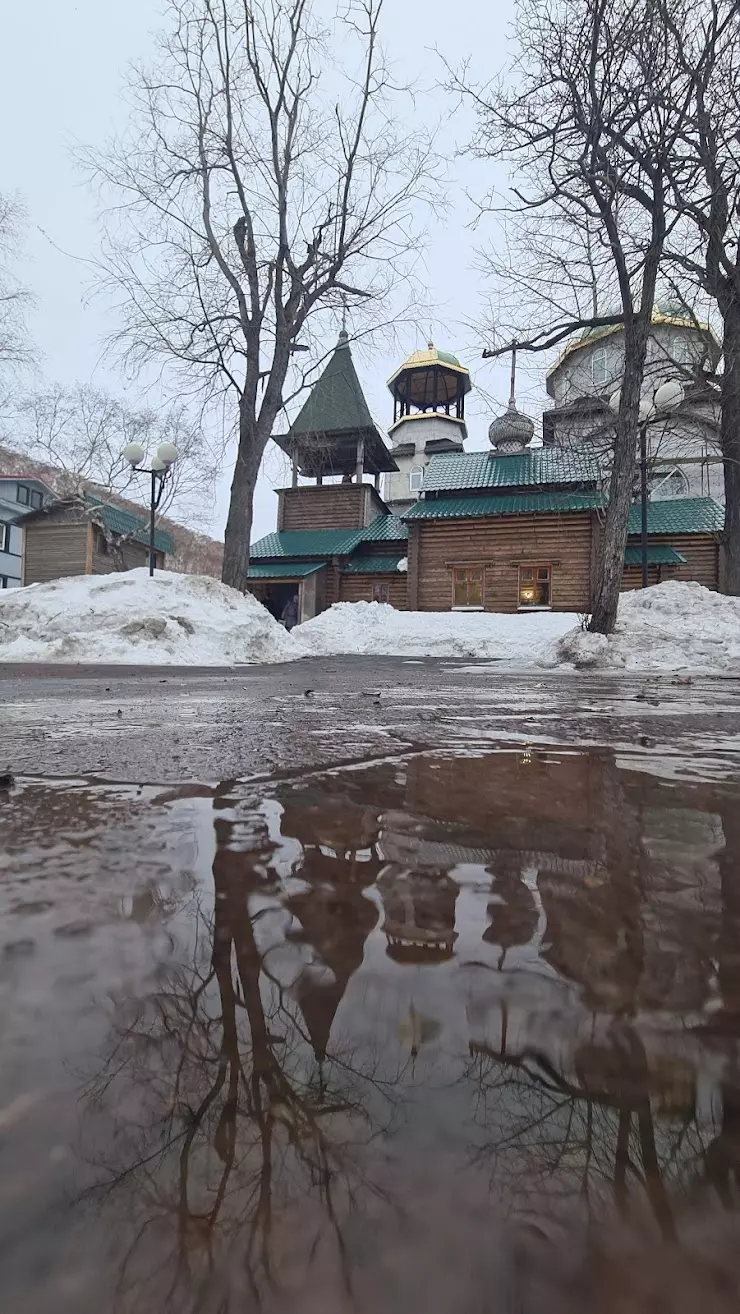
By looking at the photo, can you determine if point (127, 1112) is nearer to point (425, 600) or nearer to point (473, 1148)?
point (473, 1148)

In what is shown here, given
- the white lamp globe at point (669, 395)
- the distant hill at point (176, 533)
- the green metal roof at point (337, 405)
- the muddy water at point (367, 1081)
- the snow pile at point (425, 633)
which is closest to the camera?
the muddy water at point (367, 1081)

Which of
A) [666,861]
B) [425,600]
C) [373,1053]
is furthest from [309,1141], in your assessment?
[425,600]

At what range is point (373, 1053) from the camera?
0.42 meters

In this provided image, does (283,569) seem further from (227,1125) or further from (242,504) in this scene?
(227,1125)

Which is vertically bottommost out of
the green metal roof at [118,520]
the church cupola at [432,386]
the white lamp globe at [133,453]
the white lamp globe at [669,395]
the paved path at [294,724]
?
the paved path at [294,724]

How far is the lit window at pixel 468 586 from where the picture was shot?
1908 centimetres

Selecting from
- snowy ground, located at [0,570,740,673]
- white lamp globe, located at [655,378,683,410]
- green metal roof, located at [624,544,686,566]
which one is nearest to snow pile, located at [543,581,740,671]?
snowy ground, located at [0,570,740,673]

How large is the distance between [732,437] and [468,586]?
9.66m

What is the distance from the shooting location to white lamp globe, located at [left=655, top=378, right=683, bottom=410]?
11180 mm

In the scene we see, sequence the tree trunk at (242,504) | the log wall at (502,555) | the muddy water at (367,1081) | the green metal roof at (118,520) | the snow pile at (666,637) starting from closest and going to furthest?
the muddy water at (367,1081)
the snow pile at (666,637)
the tree trunk at (242,504)
the log wall at (502,555)
the green metal roof at (118,520)

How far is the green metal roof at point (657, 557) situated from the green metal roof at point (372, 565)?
6.80 meters

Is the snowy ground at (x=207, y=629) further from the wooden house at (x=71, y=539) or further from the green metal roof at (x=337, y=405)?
the wooden house at (x=71, y=539)

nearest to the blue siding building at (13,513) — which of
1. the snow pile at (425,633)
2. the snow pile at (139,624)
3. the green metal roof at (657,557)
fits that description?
the snow pile at (425,633)

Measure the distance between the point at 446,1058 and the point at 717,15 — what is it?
38.9 feet
